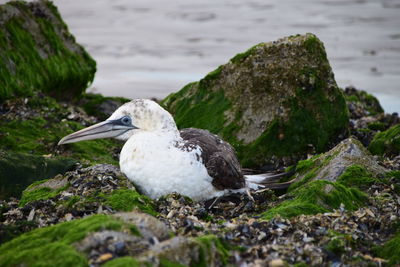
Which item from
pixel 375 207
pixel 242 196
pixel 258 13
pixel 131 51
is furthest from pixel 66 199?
pixel 258 13

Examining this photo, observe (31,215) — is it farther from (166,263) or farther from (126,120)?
(126,120)

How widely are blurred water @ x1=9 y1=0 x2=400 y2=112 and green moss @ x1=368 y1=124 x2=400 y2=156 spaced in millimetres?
5015

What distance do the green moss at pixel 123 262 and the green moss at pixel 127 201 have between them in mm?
1863

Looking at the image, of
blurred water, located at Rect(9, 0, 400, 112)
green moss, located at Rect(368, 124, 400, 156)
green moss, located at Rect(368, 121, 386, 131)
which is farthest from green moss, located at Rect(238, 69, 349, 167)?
blurred water, located at Rect(9, 0, 400, 112)

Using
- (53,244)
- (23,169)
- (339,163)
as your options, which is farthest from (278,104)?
(53,244)

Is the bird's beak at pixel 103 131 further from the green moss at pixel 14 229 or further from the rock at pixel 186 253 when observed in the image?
the rock at pixel 186 253

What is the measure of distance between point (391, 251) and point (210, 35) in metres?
15.8

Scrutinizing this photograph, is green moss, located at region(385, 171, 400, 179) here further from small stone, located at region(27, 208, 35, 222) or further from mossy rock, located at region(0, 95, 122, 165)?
mossy rock, located at region(0, 95, 122, 165)

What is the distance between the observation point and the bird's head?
8.48 meters

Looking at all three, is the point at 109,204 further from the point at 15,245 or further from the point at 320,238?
the point at 320,238

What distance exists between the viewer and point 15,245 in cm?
562

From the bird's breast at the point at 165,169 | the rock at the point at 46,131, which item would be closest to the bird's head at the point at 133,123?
the bird's breast at the point at 165,169

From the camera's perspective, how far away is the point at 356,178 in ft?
26.8

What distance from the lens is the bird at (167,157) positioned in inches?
314
